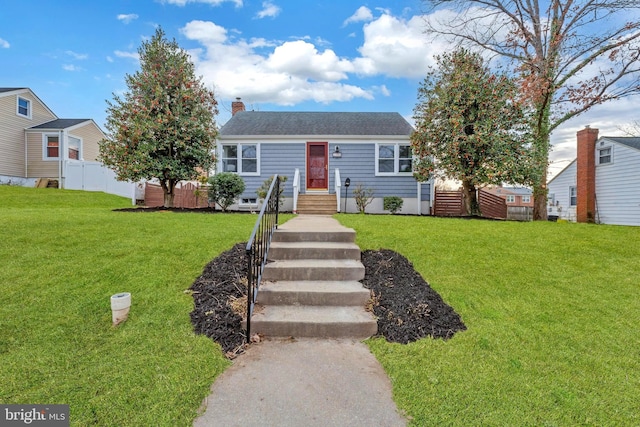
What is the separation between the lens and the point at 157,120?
914 centimetres

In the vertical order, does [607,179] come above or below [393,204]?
above

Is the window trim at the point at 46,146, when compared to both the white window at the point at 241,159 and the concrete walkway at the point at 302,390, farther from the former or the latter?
the concrete walkway at the point at 302,390

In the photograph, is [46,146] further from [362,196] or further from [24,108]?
[362,196]

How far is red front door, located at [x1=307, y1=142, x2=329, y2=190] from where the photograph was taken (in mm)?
12797

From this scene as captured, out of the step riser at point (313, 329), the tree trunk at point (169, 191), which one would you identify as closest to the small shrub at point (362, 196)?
the tree trunk at point (169, 191)

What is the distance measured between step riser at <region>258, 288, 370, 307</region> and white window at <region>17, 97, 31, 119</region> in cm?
2220

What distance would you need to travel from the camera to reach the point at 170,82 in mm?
9477

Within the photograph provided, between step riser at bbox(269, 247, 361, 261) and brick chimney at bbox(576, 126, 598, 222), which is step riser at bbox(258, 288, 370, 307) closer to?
step riser at bbox(269, 247, 361, 261)

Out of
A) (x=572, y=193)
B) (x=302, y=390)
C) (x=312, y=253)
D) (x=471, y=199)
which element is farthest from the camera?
(x=572, y=193)

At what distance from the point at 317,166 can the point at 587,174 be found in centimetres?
1418

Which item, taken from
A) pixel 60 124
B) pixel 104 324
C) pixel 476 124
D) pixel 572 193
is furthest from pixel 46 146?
pixel 572 193

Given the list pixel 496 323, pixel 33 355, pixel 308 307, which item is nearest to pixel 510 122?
pixel 496 323

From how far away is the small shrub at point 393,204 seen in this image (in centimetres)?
1205

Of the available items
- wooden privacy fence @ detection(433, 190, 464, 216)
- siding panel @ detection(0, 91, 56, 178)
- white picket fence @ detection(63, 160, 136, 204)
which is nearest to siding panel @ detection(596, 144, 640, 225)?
wooden privacy fence @ detection(433, 190, 464, 216)
